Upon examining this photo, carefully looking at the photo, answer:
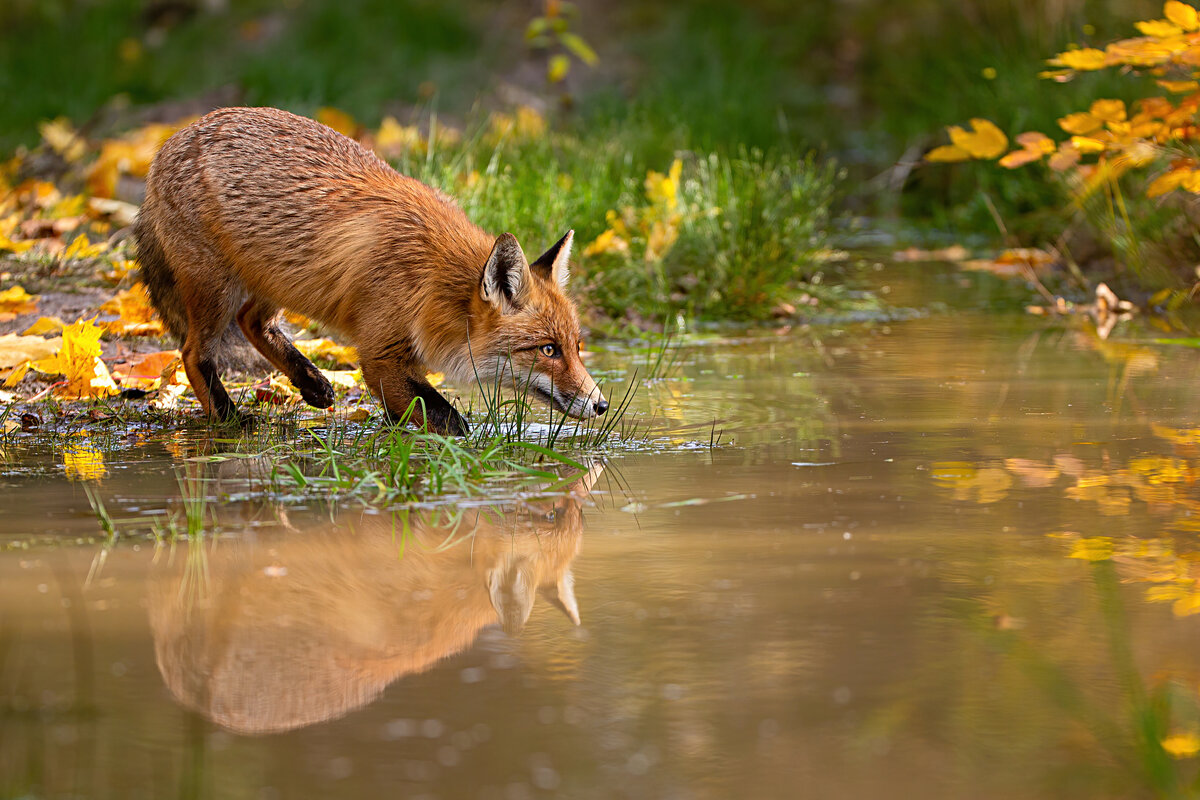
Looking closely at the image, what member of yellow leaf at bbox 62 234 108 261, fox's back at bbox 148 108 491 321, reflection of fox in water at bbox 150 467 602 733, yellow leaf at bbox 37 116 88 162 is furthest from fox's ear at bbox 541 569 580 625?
yellow leaf at bbox 37 116 88 162

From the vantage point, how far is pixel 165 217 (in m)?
5.95

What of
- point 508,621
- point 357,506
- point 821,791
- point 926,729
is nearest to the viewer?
point 821,791

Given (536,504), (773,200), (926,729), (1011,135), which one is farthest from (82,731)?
(1011,135)

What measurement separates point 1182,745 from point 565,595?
1.35 metres

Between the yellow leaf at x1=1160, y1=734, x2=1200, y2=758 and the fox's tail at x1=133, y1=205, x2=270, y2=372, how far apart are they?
463 cm

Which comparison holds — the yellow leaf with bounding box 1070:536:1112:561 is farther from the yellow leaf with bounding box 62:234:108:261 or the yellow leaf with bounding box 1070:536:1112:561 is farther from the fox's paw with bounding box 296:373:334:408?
the yellow leaf with bounding box 62:234:108:261

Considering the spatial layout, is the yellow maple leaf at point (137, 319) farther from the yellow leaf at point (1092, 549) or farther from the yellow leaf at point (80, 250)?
the yellow leaf at point (1092, 549)

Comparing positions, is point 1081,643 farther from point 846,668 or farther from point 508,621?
point 508,621

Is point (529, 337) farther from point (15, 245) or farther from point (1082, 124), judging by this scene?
point (15, 245)

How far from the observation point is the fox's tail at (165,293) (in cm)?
607

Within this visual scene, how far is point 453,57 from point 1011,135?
814cm

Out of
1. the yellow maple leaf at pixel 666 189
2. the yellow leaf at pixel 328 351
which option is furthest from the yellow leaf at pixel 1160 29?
the yellow leaf at pixel 328 351

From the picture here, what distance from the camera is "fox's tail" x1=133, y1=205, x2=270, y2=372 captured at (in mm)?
6066

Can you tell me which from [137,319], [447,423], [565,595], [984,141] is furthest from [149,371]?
[984,141]
